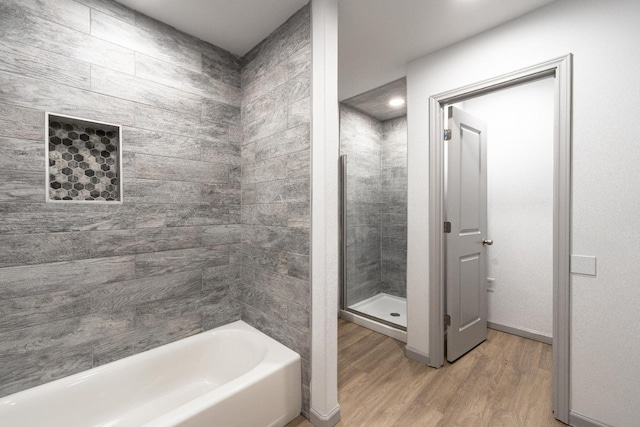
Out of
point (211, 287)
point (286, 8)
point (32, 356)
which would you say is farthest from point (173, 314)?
point (286, 8)

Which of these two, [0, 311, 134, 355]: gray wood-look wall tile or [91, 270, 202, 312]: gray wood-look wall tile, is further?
[91, 270, 202, 312]: gray wood-look wall tile

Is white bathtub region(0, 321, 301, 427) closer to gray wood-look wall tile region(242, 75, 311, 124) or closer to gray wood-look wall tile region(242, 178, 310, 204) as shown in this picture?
gray wood-look wall tile region(242, 178, 310, 204)

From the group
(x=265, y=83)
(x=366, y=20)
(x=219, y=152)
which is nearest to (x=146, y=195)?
(x=219, y=152)

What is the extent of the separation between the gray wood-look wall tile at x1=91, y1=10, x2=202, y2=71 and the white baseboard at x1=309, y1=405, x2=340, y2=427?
244 centimetres

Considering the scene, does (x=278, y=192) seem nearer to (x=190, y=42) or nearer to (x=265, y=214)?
(x=265, y=214)

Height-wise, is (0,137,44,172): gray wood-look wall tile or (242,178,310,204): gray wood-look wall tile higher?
(0,137,44,172): gray wood-look wall tile

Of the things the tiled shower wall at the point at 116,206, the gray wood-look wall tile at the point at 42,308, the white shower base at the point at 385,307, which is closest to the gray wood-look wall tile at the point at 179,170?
the tiled shower wall at the point at 116,206

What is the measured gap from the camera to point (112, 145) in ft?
5.66

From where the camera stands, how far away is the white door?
2.22 m

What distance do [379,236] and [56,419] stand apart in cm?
331

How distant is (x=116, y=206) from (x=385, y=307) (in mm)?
3044

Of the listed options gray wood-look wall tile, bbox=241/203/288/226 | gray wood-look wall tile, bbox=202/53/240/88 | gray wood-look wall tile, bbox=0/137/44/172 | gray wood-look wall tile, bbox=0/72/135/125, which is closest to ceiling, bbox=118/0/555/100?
gray wood-look wall tile, bbox=202/53/240/88

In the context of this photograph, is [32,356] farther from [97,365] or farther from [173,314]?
[173,314]

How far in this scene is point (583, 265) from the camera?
1.55 m
